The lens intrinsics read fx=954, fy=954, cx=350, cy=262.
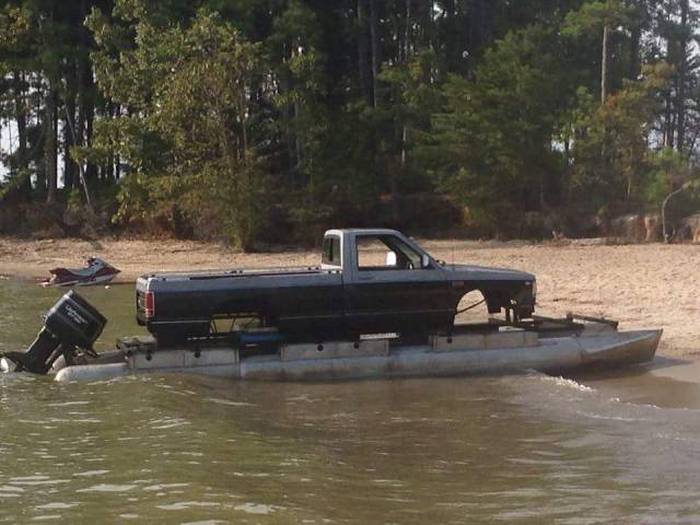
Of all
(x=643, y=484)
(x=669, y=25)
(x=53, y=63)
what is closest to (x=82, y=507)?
(x=643, y=484)

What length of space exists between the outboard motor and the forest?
19457 millimetres

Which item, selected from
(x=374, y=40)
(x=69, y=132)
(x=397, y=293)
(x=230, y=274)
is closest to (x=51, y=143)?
(x=69, y=132)

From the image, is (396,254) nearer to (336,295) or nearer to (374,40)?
(336,295)

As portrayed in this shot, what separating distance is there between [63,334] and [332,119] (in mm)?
27302

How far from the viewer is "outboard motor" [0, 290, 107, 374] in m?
10.5

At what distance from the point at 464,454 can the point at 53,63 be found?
33.9 metres

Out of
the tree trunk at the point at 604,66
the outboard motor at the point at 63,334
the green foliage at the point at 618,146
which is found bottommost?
the outboard motor at the point at 63,334

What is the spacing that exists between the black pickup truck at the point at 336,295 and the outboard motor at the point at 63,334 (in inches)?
22.5

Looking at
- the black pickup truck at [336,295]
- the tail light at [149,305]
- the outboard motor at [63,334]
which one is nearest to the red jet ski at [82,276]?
the outboard motor at [63,334]

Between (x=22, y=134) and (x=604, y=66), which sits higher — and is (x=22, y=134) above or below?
below

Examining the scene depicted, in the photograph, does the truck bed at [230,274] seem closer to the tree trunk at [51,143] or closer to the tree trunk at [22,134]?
the tree trunk at [51,143]

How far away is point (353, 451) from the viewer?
766 cm

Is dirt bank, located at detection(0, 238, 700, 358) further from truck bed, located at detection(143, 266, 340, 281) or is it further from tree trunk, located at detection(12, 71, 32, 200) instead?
tree trunk, located at detection(12, 71, 32, 200)

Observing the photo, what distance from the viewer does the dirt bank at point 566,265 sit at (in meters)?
15.0
